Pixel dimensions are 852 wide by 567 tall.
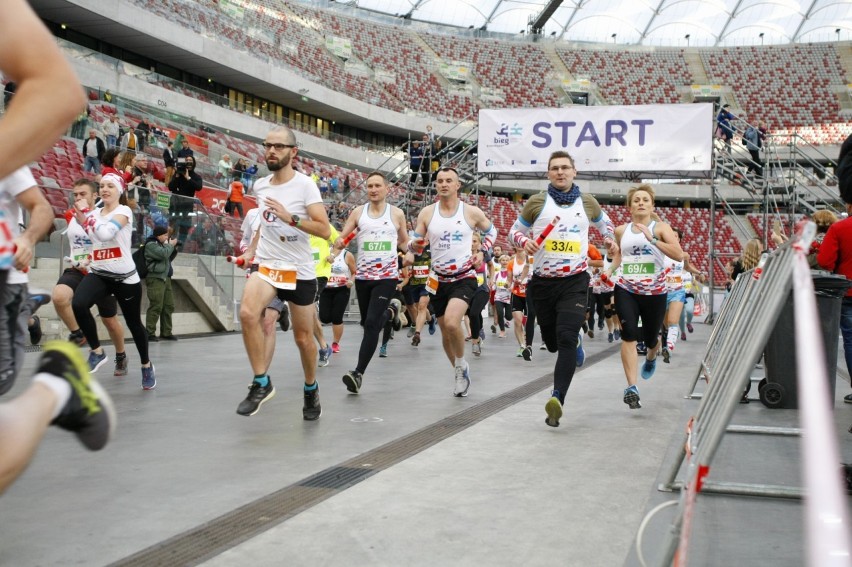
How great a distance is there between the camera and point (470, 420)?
563 cm

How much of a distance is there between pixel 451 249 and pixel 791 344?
2.87 meters

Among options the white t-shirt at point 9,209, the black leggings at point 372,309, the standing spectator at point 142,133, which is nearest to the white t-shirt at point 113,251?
the black leggings at point 372,309

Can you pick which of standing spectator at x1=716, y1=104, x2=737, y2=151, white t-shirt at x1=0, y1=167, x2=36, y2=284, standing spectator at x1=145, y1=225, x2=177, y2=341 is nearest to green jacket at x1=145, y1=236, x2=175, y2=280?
standing spectator at x1=145, y1=225, x2=177, y2=341

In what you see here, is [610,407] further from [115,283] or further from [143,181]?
[143,181]

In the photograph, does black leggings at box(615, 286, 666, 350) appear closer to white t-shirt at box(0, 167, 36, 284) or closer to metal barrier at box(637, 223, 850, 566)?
metal barrier at box(637, 223, 850, 566)

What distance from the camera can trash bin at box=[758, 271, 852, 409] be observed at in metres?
5.79

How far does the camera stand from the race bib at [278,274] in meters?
5.41

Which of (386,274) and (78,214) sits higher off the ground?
(78,214)

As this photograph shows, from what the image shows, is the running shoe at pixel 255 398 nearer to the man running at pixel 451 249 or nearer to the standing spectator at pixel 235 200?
the man running at pixel 451 249

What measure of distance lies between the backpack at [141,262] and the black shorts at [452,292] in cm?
577

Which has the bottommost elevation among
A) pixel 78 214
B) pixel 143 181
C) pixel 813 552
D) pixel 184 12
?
pixel 813 552

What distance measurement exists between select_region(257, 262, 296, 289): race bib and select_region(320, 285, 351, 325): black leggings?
4.64 m

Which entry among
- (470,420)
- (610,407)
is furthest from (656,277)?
(470,420)

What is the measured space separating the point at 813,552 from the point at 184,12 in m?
33.8
